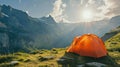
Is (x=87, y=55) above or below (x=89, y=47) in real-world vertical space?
below

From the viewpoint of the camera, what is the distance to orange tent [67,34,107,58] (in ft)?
119

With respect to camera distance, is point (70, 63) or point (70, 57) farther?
point (70, 57)

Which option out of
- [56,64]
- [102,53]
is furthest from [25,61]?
[102,53]

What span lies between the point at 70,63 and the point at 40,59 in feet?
17.0

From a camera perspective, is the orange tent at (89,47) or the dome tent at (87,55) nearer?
the dome tent at (87,55)

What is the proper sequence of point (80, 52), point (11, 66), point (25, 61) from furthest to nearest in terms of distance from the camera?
1. point (80, 52)
2. point (25, 61)
3. point (11, 66)

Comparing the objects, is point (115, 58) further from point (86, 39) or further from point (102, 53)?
point (86, 39)

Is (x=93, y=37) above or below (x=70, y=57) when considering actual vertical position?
above

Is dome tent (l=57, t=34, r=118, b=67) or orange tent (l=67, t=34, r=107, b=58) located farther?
orange tent (l=67, t=34, r=107, b=58)

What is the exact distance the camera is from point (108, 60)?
34594 millimetres

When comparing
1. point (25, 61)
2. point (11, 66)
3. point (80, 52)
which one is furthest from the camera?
point (80, 52)

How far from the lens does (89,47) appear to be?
122ft

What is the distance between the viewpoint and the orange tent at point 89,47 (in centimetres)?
3616

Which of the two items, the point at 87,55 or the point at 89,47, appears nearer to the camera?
the point at 87,55
